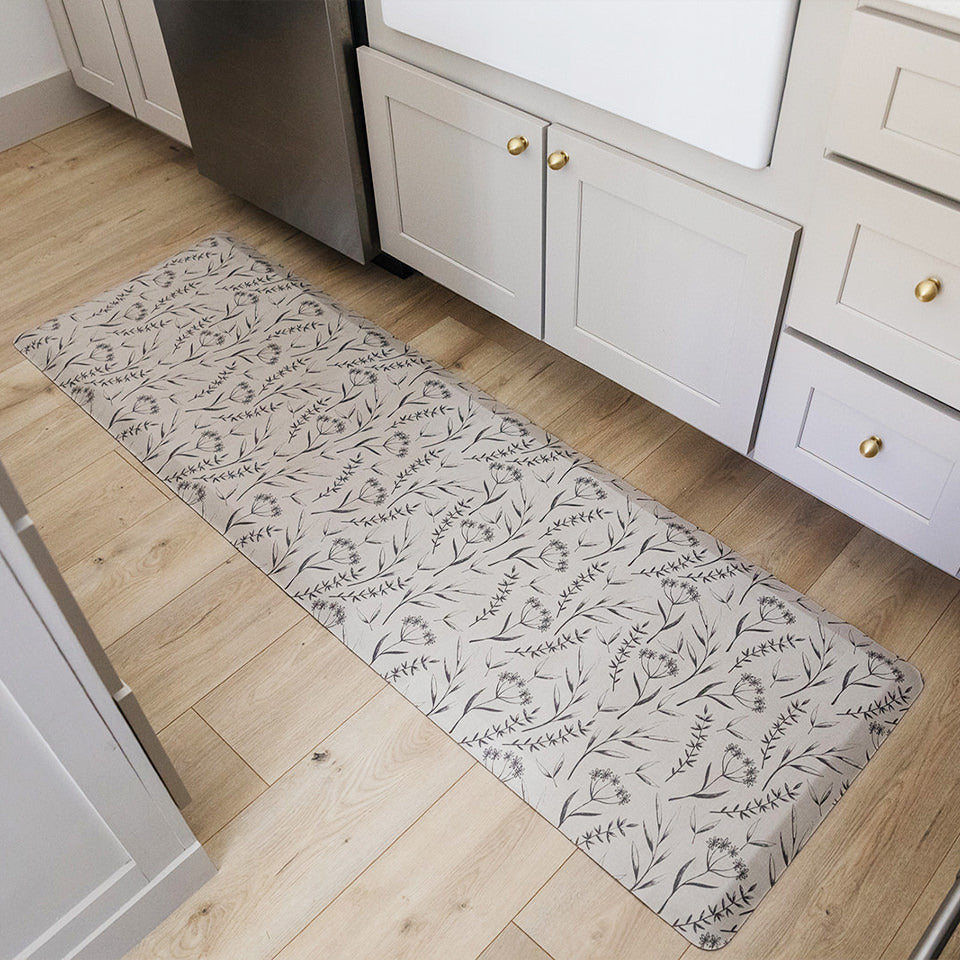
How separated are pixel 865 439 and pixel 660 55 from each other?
1.99 feet

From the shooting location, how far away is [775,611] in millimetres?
1569

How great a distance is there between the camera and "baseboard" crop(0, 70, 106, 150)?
2.65 meters

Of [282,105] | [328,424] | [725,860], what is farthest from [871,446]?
[282,105]

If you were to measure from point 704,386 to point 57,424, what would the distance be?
1220 millimetres

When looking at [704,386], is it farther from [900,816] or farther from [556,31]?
[900,816]

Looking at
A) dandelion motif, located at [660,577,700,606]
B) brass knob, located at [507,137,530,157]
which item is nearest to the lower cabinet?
brass knob, located at [507,137,530,157]

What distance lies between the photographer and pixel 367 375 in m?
1.99

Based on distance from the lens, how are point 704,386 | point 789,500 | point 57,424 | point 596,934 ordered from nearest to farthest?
1. point 596,934
2. point 704,386
3. point 789,500
4. point 57,424

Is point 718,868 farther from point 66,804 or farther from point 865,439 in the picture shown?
point 66,804

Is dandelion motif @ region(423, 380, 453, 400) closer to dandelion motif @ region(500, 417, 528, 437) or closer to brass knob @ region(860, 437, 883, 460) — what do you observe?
dandelion motif @ region(500, 417, 528, 437)

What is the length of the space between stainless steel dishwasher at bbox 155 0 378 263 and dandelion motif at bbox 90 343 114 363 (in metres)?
0.47

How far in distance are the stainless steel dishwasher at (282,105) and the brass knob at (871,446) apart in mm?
1099

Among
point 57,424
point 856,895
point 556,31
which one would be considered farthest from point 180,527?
point 856,895

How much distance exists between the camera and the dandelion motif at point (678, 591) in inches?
62.6
